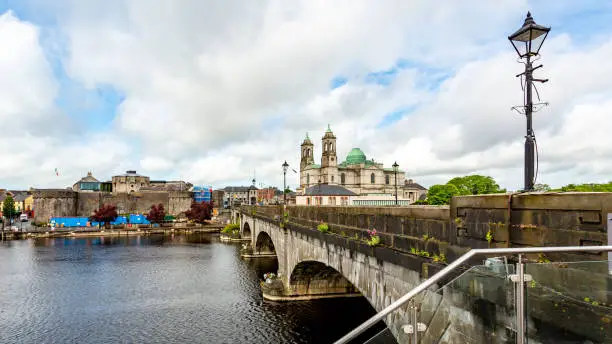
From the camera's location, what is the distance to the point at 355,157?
136750mm

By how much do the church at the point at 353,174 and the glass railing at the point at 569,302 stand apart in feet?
390

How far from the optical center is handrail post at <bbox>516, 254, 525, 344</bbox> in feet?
13.5

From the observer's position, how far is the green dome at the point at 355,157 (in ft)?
445

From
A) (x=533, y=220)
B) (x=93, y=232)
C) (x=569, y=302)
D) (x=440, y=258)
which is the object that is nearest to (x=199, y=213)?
(x=93, y=232)

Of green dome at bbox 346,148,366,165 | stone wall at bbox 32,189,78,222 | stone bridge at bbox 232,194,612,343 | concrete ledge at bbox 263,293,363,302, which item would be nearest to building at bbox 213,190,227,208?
stone wall at bbox 32,189,78,222

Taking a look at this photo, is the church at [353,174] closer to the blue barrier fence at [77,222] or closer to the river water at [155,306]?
the blue barrier fence at [77,222]

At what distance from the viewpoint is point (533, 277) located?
411cm

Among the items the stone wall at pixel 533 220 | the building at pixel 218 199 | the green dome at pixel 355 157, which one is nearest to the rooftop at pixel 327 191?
the green dome at pixel 355 157

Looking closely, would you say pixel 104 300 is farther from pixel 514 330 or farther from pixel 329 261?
pixel 514 330

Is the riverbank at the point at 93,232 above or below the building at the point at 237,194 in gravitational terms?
below

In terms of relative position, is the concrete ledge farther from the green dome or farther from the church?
the green dome

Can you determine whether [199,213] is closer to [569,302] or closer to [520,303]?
[520,303]

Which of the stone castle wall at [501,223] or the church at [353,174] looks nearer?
the stone castle wall at [501,223]

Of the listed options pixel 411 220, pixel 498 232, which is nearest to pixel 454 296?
pixel 498 232
